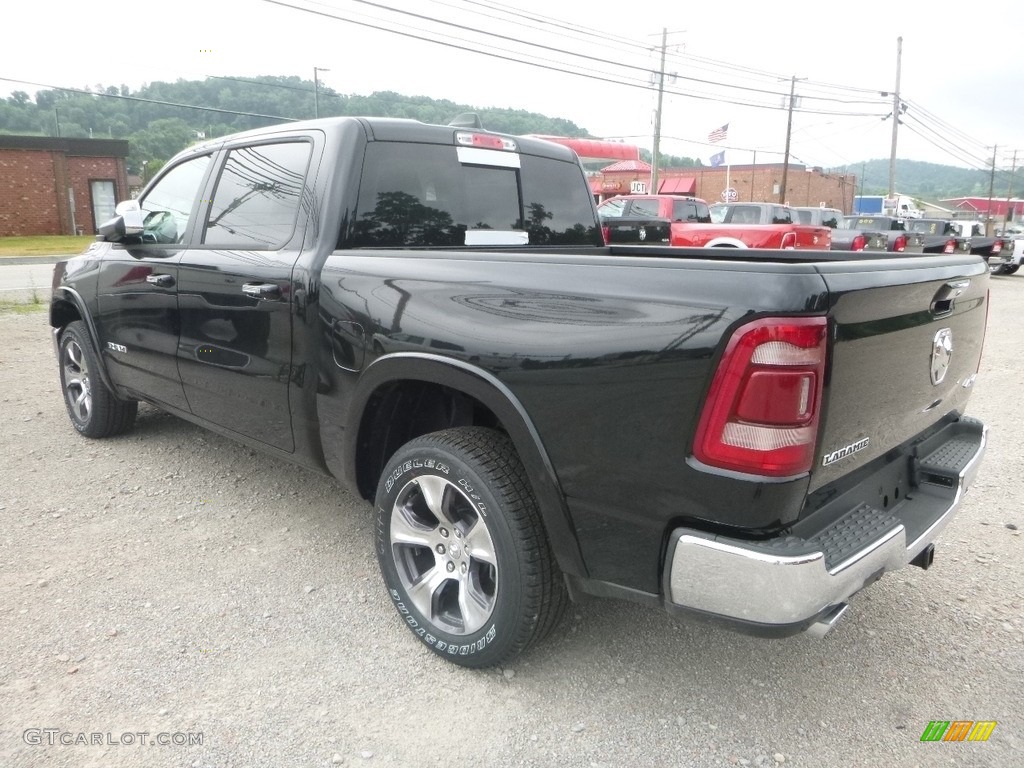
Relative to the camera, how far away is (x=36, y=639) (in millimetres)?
2754

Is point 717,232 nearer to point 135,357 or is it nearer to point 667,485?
point 135,357

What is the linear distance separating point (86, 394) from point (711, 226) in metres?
11.8

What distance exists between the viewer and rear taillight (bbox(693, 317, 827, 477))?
180 cm

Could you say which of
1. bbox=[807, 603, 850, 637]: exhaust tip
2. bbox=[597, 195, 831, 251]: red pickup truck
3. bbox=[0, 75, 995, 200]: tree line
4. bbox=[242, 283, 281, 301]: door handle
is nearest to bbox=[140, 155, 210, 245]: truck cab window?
bbox=[242, 283, 281, 301]: door handle

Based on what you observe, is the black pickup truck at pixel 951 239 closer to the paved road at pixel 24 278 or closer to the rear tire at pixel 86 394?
the rear tire at pixel 86 394

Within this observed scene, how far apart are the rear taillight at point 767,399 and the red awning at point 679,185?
55.0 m

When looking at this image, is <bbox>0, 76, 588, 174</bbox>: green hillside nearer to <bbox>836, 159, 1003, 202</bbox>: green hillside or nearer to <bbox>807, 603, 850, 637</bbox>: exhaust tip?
<bbox>807, 603, 850, 637</bbox>: exhaust tip

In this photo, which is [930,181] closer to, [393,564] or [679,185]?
[679,185]

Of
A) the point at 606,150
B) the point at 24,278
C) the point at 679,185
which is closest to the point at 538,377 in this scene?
the point at 24,278

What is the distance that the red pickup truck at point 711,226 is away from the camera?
12.7 metres

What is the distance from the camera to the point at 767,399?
1.82 meters

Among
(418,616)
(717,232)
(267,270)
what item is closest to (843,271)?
(418,616)

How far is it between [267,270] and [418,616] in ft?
Result: 4.90

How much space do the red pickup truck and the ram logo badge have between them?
276 inches
